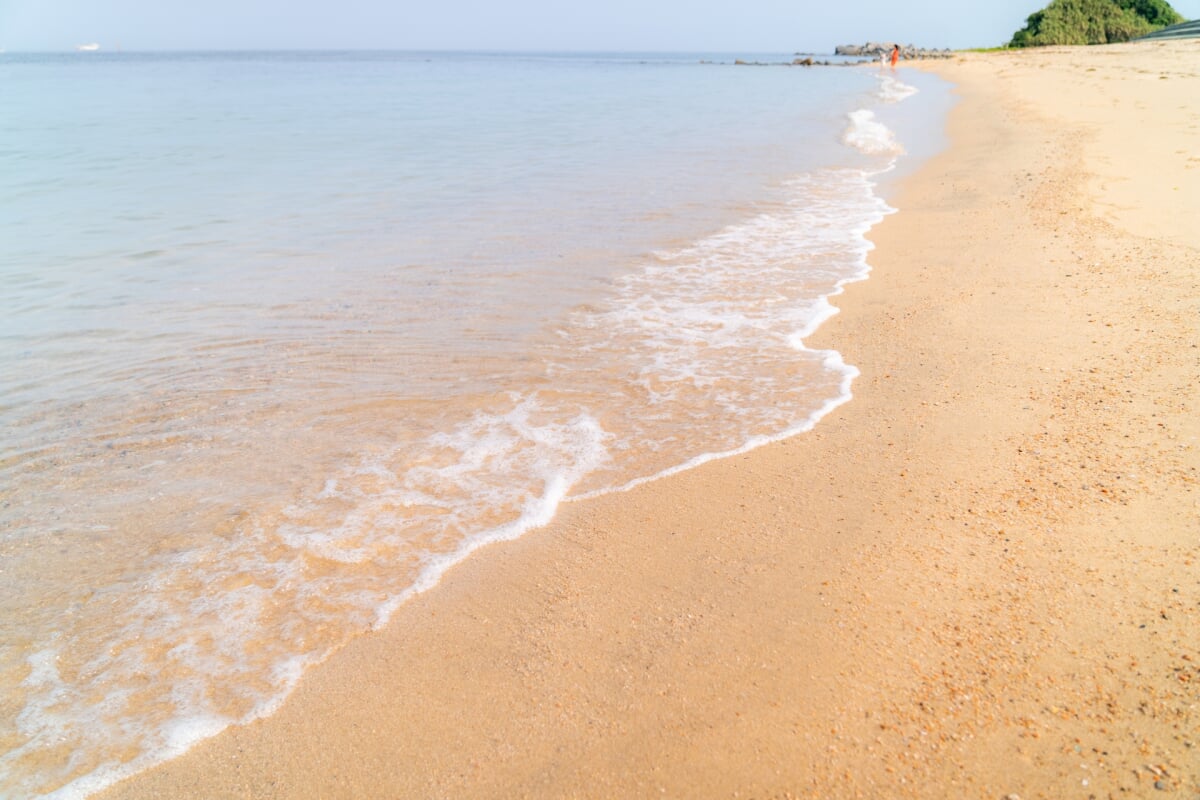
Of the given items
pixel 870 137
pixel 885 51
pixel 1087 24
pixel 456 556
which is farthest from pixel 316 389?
pixel 885 51

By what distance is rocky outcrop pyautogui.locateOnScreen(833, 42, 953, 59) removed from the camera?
3046 inches

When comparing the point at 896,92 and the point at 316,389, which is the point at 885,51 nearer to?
the point at 896,92

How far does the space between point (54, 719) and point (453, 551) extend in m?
1.47

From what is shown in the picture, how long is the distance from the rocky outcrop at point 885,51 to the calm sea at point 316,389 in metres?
73.7

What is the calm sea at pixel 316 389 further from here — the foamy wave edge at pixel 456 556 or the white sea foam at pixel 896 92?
the white sea foam at pixel 896 92

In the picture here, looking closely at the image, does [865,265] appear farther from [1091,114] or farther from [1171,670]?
[1091,114]

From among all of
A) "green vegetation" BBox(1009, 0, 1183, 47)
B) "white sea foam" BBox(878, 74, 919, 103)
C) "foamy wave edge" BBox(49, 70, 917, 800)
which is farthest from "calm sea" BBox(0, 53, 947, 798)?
"green vegetation" BBox(1009, 0, 1183, 47)

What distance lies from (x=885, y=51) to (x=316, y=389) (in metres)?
102

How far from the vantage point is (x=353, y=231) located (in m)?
9.09

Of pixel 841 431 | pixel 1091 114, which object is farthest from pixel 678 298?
pixel 1091 114

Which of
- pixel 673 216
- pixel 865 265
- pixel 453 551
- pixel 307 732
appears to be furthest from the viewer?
pixel 673 216

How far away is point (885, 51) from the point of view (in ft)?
299

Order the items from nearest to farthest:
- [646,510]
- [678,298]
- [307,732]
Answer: [307,732], [646,510], [678,298]

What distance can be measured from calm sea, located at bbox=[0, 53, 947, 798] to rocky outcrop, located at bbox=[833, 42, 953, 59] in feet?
242
